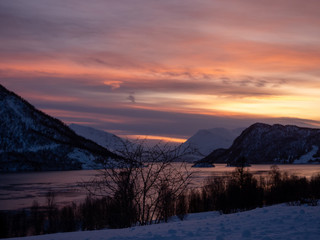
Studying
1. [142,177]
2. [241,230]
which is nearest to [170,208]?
[142,177]

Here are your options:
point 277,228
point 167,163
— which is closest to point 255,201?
point 167,163

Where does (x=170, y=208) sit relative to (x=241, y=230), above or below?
Result: below

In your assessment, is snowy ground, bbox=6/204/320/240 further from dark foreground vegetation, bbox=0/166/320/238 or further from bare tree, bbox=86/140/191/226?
dark foreground vegetation, bbox=0/166/320/238

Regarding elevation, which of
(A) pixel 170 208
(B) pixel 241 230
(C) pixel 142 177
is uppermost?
(C) pixel 142 177

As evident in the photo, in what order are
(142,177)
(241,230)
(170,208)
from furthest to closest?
(170,208)
(142,177)
(241,230)

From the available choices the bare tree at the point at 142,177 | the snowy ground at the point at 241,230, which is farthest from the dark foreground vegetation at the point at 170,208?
the snowy ground at the point at 241,230

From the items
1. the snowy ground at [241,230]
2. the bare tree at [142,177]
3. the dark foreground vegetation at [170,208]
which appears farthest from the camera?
the dark foreground vegetation at [170,208]

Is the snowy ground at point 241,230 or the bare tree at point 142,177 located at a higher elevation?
the bare tree at point 142,177

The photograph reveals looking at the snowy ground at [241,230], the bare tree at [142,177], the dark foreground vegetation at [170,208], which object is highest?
the bare tree at [142,177]

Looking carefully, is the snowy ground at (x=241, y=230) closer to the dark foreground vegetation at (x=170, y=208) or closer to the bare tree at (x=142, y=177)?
the bare tree at (x=142, y=177)

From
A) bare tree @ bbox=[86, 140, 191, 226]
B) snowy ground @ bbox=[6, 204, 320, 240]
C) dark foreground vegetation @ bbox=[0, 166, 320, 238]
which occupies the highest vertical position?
bare tree @ bbox=[86, 140, 191, 226]

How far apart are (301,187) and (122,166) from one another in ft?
199

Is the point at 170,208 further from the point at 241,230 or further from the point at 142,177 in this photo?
the point at 241,230

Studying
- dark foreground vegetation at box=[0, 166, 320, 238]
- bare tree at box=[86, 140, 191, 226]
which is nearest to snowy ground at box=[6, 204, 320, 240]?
bare tree at box=[86, 140, 191, 226]
